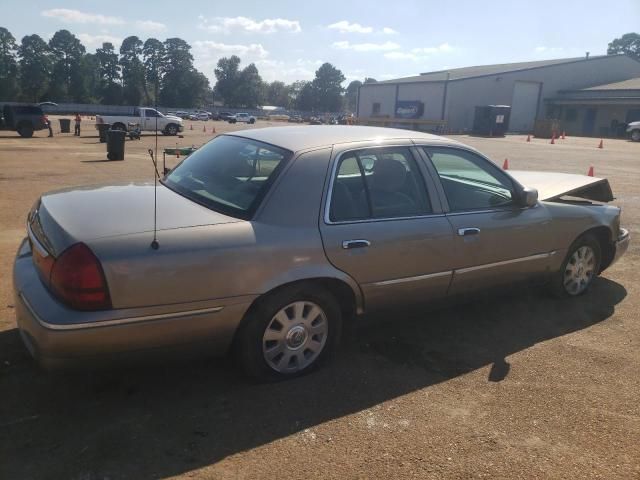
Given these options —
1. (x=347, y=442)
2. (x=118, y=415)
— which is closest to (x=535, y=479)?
(x=347, y=442)

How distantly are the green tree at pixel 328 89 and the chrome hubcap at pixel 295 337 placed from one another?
13204cm

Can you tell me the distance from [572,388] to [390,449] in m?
1.45

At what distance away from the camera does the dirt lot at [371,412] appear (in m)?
2.62

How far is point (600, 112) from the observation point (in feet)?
167

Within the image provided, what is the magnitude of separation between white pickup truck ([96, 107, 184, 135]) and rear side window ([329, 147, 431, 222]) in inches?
1048

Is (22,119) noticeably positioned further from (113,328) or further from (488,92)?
(488,92)

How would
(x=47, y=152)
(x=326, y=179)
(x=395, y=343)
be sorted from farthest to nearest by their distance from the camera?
(x=47, y=152)
(x=395, y=343)
(x=326, y=179)

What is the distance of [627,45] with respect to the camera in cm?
12581

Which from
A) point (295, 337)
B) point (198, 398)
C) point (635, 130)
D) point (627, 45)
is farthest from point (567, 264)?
point (627, 45)

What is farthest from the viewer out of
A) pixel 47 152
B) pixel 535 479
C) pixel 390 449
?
pixel 47 152

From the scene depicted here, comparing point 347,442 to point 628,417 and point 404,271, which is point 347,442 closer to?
point 404,271

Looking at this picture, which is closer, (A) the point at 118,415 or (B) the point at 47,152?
(A) the point at 118,415

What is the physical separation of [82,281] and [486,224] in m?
2.84

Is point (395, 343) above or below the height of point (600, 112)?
below
